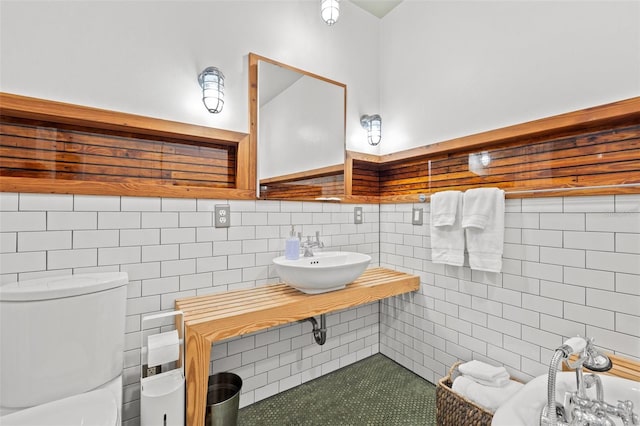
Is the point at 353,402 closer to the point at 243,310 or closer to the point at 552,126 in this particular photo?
the point at 243,310

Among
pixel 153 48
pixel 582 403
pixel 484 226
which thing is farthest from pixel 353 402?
pixel 153 48

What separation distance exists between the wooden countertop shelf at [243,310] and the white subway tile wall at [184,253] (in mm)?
160

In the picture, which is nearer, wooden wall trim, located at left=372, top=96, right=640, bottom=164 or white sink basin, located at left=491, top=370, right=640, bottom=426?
white sink basin, located at left=491, top=370, right=640, bottom=426

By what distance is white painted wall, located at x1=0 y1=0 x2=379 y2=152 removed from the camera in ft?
4.45

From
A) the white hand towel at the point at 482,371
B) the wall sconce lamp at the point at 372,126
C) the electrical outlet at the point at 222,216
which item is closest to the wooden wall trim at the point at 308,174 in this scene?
the electrical outlet at the point at 222,216

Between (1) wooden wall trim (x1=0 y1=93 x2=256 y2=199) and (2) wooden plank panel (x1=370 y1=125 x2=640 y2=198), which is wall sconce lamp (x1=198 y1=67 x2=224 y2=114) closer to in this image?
(1) wooden wall trim (x1=0 y1=93 x2=256 y2=199)

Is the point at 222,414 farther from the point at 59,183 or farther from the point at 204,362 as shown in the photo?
the point at 59,183

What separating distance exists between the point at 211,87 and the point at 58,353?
1478 millimetres

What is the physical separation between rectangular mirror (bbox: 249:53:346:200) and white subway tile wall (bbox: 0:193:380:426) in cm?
15

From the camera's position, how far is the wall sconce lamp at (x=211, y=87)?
5.66ft

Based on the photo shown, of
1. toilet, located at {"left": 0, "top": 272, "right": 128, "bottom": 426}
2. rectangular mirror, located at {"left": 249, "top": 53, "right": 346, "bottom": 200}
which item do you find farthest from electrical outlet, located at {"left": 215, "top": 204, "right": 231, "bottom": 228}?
toilet, located at {"left": 0, "top": 272, "right": 128, "bottom": 426}

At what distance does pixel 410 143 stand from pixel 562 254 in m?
1.26

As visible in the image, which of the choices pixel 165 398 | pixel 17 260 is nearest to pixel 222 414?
pixel 165 398

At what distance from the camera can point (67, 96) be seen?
1.43 meters
